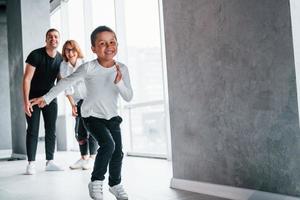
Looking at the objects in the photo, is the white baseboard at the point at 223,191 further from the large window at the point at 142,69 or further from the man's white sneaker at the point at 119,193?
the large window at the point at 142,69

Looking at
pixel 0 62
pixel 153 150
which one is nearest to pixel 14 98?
pixel 0 62

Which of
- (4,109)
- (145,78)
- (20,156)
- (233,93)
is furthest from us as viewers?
(4,109)

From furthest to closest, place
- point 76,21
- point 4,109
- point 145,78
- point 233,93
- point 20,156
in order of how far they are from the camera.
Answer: point 4,109 → point 76,21 → point 20,156 → point 145,78 → point 233,93

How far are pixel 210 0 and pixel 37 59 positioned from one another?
2065 mm

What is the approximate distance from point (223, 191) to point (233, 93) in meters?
0.52

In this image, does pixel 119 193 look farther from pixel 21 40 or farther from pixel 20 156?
pixel 21 40

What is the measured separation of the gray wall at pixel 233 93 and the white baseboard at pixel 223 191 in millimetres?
26

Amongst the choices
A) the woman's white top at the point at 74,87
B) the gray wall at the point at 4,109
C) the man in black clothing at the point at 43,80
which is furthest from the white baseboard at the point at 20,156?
the woman's white top at the point at 74,87

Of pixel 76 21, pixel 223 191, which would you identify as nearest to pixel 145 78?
pixel 76 21

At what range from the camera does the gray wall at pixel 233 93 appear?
5.25 feet

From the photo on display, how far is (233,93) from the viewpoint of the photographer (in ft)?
6.11

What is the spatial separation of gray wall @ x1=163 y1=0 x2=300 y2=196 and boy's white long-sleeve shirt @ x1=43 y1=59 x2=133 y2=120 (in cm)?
41

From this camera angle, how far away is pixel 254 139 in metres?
1.76

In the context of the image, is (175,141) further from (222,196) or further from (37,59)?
(37,59)
